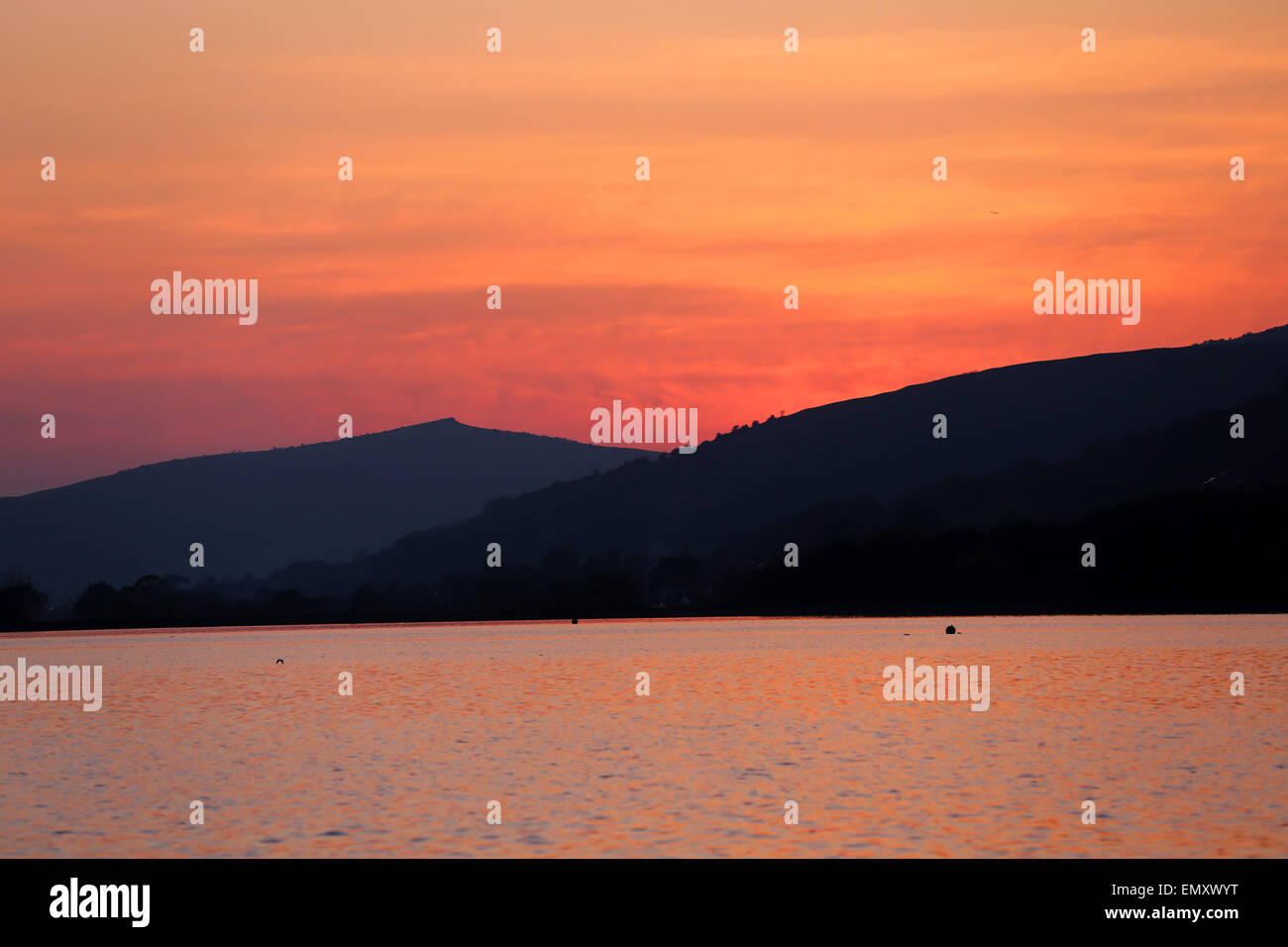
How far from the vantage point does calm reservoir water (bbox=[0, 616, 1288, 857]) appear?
31859 mm

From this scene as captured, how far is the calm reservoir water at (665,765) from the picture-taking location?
31859 millimetres

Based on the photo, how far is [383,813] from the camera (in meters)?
35.7

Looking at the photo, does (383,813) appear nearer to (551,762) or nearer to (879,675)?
(551,762)

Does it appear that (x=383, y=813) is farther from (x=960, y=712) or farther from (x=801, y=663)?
(x=801, y=663)

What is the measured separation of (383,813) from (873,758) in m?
16.0

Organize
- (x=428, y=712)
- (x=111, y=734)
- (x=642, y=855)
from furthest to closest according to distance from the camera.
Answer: (x=428, y=712) < (x=111, y=734) < (x=642, y=855)

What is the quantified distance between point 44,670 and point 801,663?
50.8 metres

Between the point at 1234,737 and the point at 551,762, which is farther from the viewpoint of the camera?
the point at 1234,737

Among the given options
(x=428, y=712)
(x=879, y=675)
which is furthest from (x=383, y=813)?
(x=879, y=675)

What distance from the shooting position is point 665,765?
146 ft
